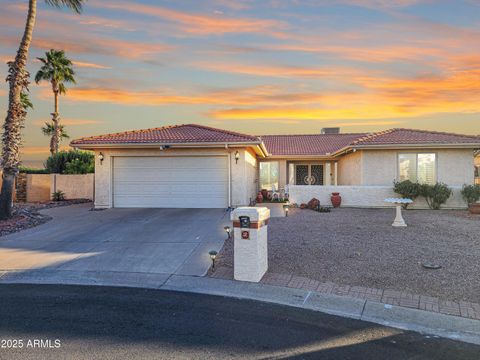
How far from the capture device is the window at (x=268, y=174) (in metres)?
27.1

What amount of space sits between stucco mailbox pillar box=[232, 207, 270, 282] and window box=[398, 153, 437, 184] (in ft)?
45.5

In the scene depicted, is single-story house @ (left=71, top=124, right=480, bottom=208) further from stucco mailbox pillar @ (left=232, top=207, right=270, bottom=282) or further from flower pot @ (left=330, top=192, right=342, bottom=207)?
stucco mailbox pillar @ (left=232, top=207, right=270, bottom=282)

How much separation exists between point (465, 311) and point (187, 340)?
4097mm

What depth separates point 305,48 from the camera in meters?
14.9

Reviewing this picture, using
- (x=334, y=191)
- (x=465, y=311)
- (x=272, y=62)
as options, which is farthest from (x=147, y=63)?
(x=465, y=311)

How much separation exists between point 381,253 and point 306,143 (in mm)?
22031

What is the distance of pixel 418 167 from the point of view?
18.6 meters

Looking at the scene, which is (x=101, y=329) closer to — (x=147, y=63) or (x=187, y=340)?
(x=187, y=340)

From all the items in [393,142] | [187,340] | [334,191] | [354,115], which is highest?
[354,115]

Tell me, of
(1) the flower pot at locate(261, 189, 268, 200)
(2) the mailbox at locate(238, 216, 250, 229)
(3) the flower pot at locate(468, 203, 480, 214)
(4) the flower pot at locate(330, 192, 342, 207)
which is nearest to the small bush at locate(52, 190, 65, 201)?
(1) the flower pot at locate(261, 189, 268, 200)

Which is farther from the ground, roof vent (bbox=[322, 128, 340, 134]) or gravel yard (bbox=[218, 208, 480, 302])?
roof vent (bbox=[322, 128, 340, 134])

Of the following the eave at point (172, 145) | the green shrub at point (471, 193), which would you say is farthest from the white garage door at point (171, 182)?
the green shrub at point (471, 193)

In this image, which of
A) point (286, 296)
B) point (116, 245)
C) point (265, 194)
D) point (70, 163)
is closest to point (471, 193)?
point (265, 194)

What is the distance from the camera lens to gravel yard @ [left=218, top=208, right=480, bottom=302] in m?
6.88
